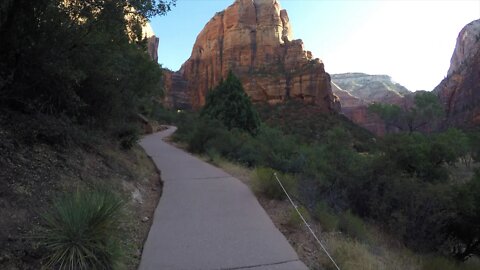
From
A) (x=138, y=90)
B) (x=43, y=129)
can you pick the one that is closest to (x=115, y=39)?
(x=43, y=129)

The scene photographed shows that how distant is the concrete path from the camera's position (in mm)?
4988

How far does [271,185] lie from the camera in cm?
877

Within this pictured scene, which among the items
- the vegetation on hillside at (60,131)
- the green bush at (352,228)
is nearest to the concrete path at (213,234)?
the vegetation on hillside at (60,131)

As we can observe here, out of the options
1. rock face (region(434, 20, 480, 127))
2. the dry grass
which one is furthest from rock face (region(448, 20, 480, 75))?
the dry grass

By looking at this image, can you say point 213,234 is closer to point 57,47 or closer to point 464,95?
point 57,47

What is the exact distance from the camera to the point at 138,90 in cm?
1468

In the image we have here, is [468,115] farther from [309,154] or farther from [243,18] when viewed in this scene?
[309,154]

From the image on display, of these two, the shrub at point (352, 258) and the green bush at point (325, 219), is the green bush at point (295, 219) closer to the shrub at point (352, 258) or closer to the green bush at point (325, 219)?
the green bush at point (325, 219)

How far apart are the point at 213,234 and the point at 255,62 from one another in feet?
279

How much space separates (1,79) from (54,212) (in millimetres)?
3326

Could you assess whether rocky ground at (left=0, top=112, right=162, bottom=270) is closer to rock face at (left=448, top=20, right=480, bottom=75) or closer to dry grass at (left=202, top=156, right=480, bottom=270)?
dry grass at (left=202, top=156, right=480, bottom=270)

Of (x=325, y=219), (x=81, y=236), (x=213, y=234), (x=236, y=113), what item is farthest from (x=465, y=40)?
(x=81, y=236)

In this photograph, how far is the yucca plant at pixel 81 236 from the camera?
405cm

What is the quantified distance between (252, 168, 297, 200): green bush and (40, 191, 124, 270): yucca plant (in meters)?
4.59
